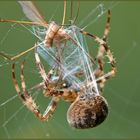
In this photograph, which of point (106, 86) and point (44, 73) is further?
point (106, 86)

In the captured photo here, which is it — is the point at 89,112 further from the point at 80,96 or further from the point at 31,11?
the point at 31,11

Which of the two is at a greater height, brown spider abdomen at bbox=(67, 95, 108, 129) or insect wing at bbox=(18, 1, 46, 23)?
insect wing at bbox=(18, 1, 46, 23)

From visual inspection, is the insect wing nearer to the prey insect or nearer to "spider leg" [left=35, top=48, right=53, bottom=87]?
the prey insect

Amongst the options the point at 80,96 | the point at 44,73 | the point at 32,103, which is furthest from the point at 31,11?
the point at 32,103

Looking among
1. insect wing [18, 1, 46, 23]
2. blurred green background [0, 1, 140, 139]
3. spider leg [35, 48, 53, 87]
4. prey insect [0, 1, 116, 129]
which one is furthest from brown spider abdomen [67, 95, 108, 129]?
blurred green background [0, 1, 140, 139]

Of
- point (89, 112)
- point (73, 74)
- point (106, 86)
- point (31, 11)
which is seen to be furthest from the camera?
point (106, 86)

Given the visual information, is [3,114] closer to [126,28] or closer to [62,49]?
[126,28]

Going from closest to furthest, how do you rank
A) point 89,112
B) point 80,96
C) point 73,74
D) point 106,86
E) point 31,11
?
point 31,11, point 89,112, point 80,96, point 73,74, point 106,86
